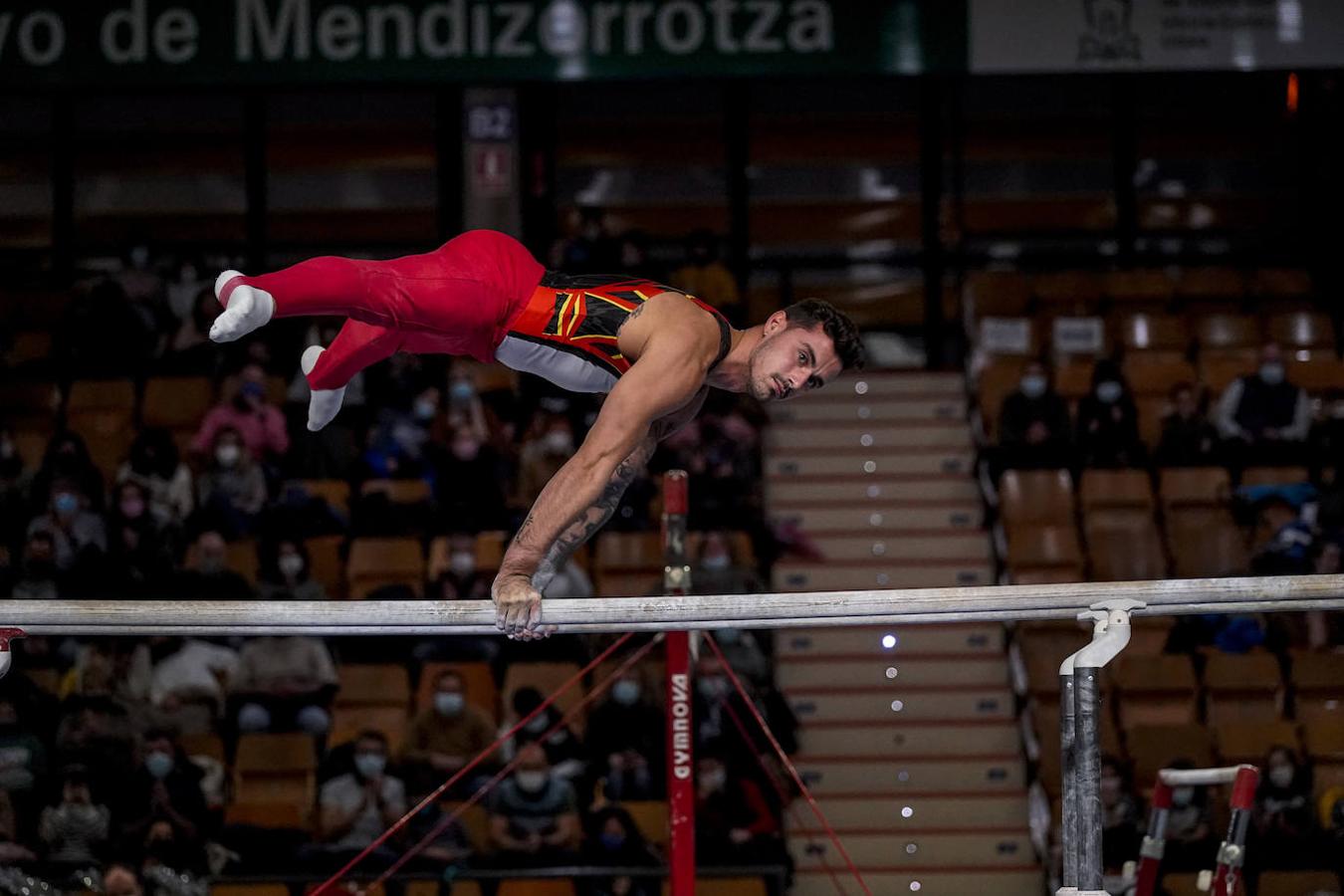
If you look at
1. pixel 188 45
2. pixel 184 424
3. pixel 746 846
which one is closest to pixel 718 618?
pixel 746 846

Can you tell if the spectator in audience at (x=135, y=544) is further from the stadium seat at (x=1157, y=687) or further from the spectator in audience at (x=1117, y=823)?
the stadium seat at (x=1157, y=687)

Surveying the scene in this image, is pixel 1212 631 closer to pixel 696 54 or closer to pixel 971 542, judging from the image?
pixel 971 542

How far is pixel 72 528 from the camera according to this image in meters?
9.45

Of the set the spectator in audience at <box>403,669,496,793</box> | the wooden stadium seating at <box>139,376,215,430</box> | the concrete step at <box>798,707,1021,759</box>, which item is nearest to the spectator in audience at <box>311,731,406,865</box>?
the spectator in audience at <box>403,669,496,793</box>

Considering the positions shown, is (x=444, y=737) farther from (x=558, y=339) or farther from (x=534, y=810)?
(x=558, y=339)

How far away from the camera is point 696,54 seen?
10.9 metres

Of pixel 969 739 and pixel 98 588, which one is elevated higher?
pixel 98 588

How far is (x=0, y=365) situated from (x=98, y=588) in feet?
8.15

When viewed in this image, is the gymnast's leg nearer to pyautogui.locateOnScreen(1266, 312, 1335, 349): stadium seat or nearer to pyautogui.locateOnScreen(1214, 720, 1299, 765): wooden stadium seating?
pyautogui.locateOnScreen(1214, 720, 1299, 765): wooden stadium seating

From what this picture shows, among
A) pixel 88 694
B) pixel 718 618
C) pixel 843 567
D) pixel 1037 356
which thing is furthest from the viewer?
pixel 1037 356

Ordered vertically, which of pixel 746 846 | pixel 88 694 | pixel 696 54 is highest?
pixel 696 54

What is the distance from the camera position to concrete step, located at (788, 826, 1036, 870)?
9.00m

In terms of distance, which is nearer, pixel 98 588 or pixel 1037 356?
pixel 98 588

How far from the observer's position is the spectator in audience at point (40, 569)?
30.2ft
